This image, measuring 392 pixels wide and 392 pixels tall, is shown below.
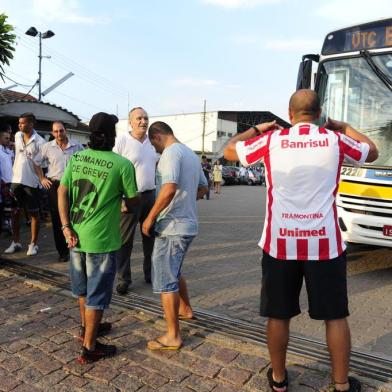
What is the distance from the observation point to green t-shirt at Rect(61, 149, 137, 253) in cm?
340

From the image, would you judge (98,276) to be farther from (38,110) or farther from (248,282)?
(38,110)

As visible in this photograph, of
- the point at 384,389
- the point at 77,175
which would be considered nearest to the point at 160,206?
the point at 77,175

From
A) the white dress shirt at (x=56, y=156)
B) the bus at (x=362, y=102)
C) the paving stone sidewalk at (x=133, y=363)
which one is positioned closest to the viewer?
the paving stone sidewalk at (x=133, y=363)

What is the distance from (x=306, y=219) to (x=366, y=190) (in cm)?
347

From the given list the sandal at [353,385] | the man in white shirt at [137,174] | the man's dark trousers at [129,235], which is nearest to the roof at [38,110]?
the man in white shirt at [137,174]

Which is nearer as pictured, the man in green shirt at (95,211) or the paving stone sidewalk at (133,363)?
the paving stone sidewalk at (133,363)

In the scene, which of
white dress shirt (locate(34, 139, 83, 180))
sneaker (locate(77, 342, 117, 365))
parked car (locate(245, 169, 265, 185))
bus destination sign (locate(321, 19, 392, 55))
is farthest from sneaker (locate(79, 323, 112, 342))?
parked car (locate(245, 169, 265, 185))

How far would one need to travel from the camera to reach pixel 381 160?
6.20m

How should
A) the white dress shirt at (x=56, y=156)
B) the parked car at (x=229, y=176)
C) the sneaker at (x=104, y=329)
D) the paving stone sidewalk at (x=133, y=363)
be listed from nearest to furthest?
the paving stone sidewalk at (x=133, y=363)
the sneaker at (x=104, y=329)
the white dress shirt at (x=56, y=156)
the parked car at (x=229, y=176)

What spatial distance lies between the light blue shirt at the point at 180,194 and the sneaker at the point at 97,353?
1.02 meters

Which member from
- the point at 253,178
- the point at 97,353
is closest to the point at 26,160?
the point at 97,353

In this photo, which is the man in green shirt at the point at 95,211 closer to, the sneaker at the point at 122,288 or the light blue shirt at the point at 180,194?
the light blue shirt at the point at 180,194

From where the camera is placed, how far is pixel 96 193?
340 cm

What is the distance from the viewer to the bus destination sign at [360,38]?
621 cm
